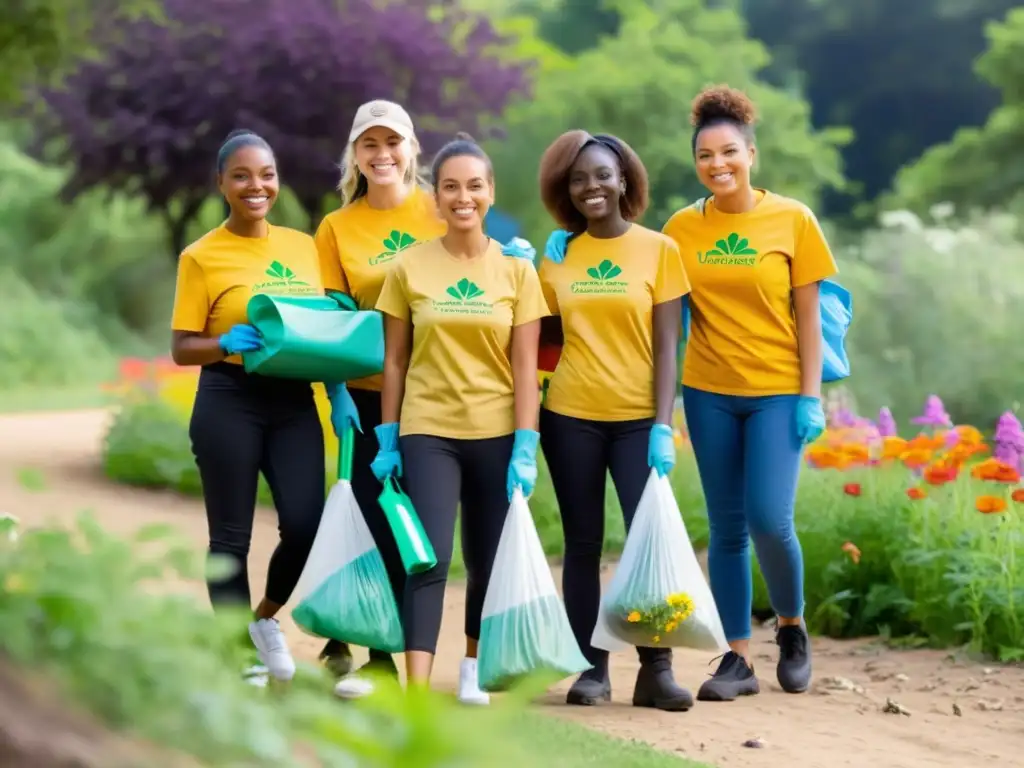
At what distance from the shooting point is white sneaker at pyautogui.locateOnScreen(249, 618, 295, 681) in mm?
5098

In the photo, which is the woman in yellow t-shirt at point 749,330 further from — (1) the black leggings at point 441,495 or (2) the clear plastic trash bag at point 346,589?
(2) the clear plastic trash bag at point 346,589

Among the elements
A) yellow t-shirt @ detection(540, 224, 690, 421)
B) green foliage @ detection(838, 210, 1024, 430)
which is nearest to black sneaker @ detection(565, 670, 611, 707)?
yellow t-shirt @ detection(540, 224, 690, 421)

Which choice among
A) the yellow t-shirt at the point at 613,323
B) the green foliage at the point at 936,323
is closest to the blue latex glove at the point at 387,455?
the yellow t-shirt at the point at 613,323

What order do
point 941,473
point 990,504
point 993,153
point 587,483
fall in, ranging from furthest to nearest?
point 993,153, point 941,473, point 990,504, point 587,483

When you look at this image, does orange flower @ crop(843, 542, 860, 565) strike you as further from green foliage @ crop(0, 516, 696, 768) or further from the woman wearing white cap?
green foliage @ crop(0, 516, 696, 768)

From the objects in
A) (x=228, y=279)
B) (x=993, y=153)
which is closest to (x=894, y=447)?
(x=228, y=279)

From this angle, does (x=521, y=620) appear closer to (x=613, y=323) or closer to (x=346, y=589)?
(x=346, y=589)

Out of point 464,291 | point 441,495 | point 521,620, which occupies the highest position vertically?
point 464,291

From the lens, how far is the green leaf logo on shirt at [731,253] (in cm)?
512

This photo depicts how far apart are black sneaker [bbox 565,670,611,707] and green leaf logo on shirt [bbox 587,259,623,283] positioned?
1258 mm

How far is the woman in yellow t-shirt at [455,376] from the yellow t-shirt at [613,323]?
5.9 inches

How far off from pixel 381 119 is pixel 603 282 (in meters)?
0.86

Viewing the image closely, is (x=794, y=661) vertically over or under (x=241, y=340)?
under

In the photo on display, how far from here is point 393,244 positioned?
16.8 ft
